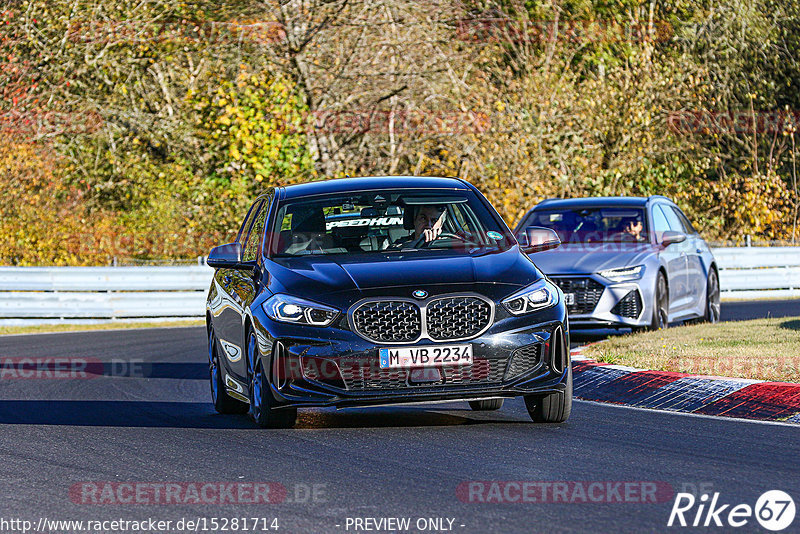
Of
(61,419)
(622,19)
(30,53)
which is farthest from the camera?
(622,19)

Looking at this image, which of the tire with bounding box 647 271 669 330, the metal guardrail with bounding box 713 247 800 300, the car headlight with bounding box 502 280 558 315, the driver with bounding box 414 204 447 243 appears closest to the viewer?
the car headlight with bounding box 502 280 558 315

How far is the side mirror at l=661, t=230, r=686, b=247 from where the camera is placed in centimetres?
1597

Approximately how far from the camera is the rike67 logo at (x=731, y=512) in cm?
579

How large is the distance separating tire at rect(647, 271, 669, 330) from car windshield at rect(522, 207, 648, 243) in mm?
654

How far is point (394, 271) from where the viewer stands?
8.82 metres

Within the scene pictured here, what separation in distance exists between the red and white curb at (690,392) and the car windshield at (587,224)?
485 centimetres

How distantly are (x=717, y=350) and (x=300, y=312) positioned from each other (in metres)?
5.27

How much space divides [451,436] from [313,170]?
65.7 ft

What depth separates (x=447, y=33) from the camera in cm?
3150

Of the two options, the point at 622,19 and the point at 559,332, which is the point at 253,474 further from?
the point at 622,19

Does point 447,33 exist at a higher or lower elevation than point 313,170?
higher

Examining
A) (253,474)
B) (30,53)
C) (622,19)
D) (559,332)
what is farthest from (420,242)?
(622,19)

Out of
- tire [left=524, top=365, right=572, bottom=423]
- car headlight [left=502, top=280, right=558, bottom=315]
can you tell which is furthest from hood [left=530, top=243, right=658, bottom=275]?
car headlight [left=502, top=280, right=558, bottom=315]

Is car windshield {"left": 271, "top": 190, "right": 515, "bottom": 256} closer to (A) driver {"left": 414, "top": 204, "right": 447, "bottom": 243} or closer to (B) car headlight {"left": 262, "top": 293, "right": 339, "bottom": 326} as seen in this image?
(A) driver {"left": 414, "top": 204, "right": 447, "bottom": 243}
